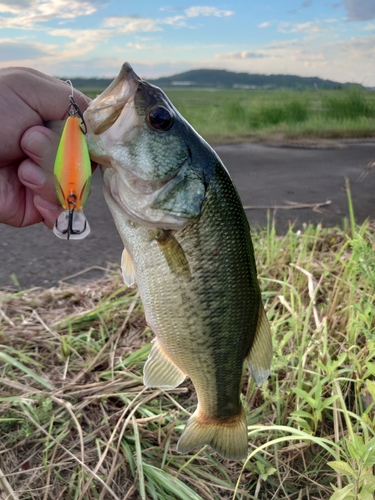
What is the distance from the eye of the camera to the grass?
217 cm

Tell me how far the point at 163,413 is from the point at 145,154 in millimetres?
1368

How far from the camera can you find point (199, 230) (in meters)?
1.59

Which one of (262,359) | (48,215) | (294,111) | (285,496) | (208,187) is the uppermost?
(294,111)

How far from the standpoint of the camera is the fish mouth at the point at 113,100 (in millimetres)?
1511

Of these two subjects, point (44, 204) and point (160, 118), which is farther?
point (44, 204)

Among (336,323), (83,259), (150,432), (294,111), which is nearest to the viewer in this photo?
(150,432)

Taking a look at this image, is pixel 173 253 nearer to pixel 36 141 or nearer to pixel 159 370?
pixel 159 370

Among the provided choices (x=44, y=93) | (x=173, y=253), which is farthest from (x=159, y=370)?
(x=44, y=93)

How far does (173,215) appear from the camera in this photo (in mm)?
1583

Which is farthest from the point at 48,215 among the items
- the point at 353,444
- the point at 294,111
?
the point at 294,111

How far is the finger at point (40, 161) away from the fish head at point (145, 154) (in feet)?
1.00

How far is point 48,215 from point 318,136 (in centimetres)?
1072

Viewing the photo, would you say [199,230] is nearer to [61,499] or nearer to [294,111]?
[61,499]

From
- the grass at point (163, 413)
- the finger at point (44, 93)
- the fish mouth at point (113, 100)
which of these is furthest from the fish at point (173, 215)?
the grass at point (163, 413)
